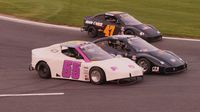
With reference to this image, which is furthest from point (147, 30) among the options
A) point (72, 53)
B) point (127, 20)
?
point (72, 53)

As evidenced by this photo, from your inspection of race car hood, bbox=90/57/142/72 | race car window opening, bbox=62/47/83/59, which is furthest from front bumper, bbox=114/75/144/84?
race car window opening, bbox=62/47/83/59

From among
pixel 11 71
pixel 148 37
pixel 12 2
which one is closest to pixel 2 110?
pixel 11 71

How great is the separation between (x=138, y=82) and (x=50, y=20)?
14.7m

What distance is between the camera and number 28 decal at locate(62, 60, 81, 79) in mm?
19453

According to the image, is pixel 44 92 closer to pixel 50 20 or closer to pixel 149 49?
pixel 149 49

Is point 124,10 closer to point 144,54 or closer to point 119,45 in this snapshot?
point 119,45

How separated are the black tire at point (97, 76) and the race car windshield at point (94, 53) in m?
0.59

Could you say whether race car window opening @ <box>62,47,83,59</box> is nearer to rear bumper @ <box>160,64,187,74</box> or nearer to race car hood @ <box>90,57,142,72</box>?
race car hood @ <box>90,57,142,72</box>

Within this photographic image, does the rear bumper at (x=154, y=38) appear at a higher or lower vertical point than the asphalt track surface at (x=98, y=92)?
higher

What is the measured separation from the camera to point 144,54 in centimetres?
2098

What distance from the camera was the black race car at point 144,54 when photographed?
67.4 ft

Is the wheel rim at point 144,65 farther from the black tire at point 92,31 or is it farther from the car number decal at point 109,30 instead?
the black tire at point 92,31

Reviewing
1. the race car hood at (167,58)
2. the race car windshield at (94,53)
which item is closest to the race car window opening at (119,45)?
the race car hood at (167,58)

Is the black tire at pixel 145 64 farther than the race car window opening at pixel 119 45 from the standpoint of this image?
No
